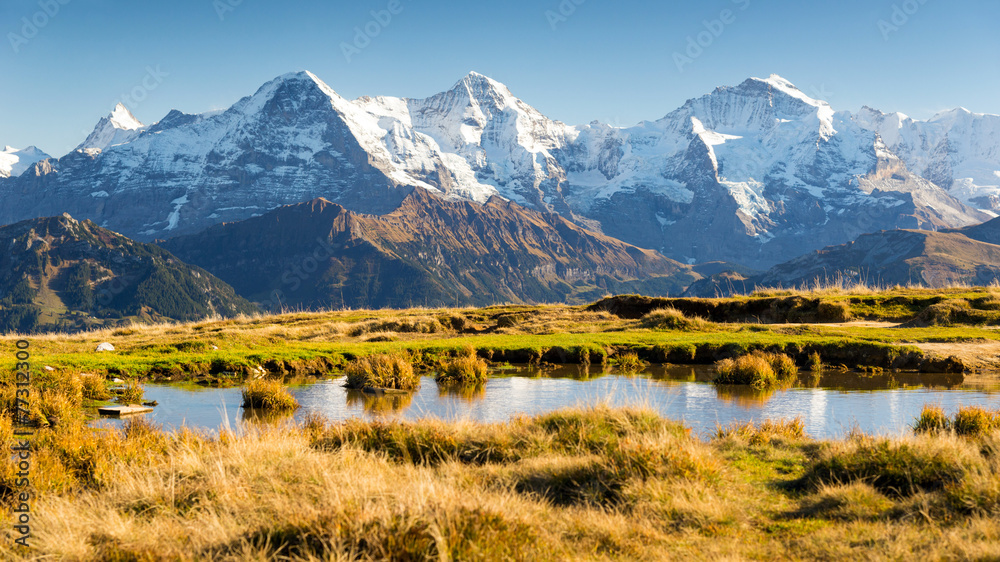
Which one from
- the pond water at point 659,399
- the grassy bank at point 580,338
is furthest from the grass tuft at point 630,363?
the pond water at point 659,399

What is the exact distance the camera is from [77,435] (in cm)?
1316

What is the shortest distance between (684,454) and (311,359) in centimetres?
2212

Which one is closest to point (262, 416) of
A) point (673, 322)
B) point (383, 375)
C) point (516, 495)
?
point (383, 375)

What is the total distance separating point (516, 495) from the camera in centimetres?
926

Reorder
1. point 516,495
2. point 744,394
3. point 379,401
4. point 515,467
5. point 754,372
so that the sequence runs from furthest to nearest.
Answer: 1. point 754,372
2. point 744,394
3. point 379,401
4. point 515,467
5. point 516,495

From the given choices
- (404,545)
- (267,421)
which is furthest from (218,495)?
(267,421)

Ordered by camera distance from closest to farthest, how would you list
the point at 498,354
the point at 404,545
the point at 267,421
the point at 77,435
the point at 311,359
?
the point at 404,545 → the point at 77,435 → the point at 267,421 → the point at 311,359 → the point at 498,354

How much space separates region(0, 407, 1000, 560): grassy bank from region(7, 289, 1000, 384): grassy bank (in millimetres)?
15626

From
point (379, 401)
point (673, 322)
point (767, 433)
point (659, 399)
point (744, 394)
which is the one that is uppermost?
point (673, 322)

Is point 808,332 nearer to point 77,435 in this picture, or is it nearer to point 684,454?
point 684,454

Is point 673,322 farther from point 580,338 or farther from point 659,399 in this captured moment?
point 659,399

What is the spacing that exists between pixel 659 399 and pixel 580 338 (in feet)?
48.2

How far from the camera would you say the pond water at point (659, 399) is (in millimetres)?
17422

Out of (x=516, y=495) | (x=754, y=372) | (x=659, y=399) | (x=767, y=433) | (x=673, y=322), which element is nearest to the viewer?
(x=516, y=495)
